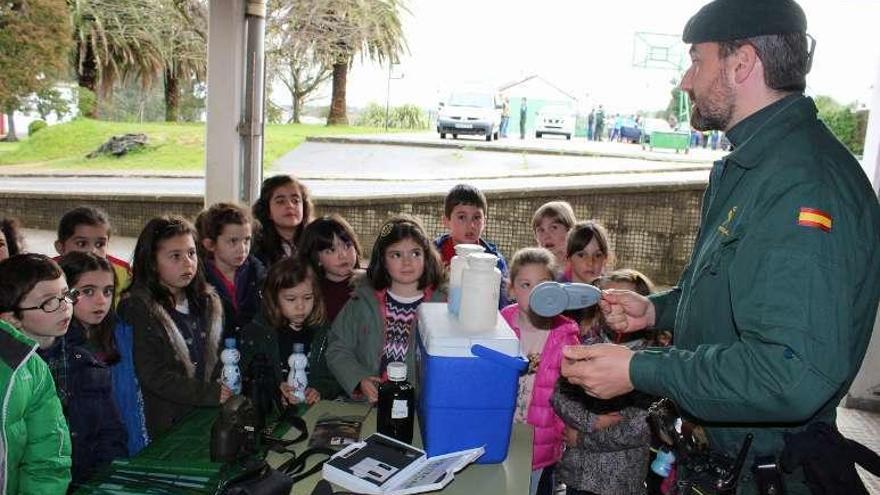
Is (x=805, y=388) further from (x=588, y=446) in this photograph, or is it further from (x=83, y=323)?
(x=83, y=323)

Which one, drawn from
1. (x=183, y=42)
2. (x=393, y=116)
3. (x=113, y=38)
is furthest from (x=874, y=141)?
(x=113, y=38)

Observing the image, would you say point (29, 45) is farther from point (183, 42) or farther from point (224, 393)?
point (224, 393)

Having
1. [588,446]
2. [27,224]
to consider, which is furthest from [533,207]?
[27,224]

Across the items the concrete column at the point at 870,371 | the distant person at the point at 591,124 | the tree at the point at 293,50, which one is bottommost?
the concrete column at the point at 870,371

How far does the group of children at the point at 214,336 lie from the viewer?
209 centimetres

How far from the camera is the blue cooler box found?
1.79 meters

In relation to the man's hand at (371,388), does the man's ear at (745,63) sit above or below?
above

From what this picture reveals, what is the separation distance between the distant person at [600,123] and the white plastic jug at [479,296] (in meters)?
17.3

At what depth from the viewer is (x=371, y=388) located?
2.39 m

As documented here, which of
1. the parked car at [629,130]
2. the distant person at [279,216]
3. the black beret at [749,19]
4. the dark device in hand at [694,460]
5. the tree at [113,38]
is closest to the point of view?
the black beret at [749,19]

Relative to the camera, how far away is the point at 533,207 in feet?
22.9

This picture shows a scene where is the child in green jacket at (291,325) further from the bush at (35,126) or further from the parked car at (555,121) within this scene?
the bush at (35,126)

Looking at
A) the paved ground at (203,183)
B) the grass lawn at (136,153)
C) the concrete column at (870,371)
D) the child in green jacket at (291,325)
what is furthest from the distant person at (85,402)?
the grass lawn at (136,153)

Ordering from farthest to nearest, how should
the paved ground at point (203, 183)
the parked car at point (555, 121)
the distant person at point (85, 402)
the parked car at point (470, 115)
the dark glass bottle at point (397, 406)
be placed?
the parked car at point (555, 121)
the parked car at point (470, 115)
the paved ground at point (203, 183)
the distant person at point (85, 402)
the dark glass bottle at point (397, 406)
